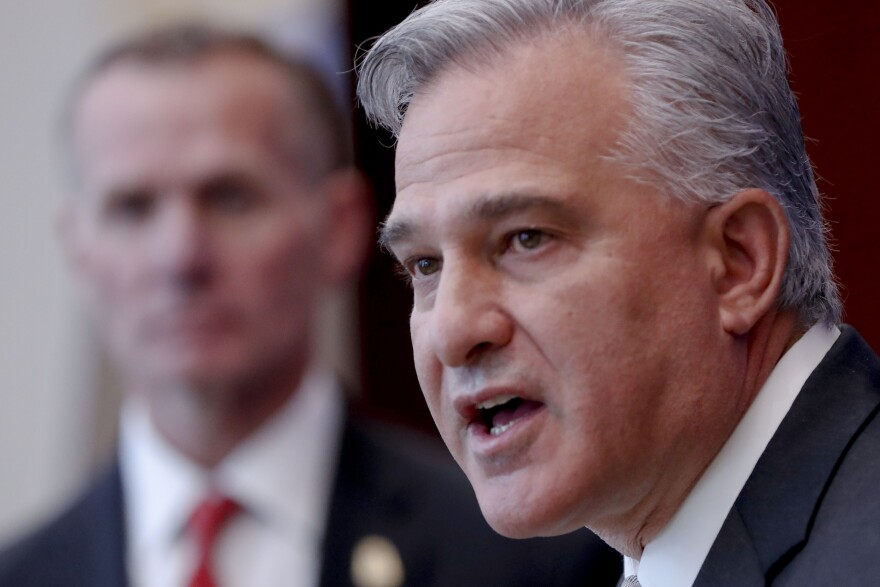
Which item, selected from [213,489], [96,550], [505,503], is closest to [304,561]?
[213,489]

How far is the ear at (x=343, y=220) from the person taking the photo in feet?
12.5

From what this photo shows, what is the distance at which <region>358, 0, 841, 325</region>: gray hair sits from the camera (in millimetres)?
1908

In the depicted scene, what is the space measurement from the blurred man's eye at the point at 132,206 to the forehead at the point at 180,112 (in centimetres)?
8

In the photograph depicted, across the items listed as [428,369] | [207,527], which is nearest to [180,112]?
[207,527]

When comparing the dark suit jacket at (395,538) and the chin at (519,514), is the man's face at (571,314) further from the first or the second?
the dark suit jacket at (395,538)

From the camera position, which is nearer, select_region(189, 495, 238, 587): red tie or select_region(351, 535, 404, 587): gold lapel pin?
select_region(351, 535, 404, 587): gold lapel pin

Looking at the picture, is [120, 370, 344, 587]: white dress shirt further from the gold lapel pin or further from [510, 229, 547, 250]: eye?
[510, 229, 547, 250]: eye

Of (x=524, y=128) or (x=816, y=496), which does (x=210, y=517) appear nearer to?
(x=524, y=128)

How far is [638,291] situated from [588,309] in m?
0.07

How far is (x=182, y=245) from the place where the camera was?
3.59 metres

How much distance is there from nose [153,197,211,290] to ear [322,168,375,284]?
353 millimetres

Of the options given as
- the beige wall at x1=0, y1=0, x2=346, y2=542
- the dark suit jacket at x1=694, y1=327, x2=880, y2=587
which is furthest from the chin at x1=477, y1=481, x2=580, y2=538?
the beige wall at x1=0, y1=0, x2=346, y2=542

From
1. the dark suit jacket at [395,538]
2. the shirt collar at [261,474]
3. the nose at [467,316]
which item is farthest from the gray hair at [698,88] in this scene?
the shirt collar at [261,474]

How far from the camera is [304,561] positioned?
3.27m
